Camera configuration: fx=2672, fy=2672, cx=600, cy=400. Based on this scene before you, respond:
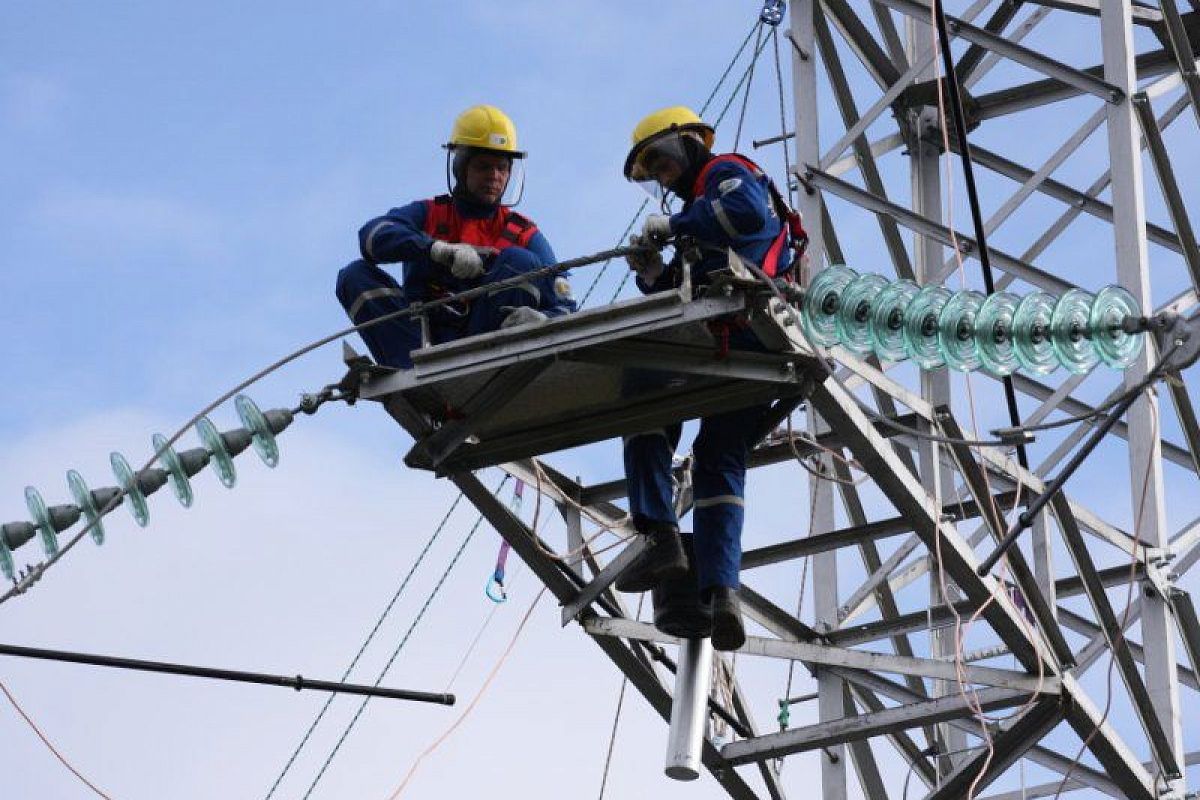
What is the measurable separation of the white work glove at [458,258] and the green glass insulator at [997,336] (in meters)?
2.36

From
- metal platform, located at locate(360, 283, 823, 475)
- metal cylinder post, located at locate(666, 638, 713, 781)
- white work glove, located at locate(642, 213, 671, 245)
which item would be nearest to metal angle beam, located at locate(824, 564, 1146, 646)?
metal cylinder post, located at locate(666, 638, 713, 781)

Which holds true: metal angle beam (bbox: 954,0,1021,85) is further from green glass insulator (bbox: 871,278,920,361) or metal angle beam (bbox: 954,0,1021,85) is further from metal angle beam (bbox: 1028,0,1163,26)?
green glass insulator (bbox: 871,278,920,361)

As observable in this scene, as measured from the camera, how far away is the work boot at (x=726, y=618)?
11688 millimetres

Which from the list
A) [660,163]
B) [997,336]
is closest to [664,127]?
[660,163]

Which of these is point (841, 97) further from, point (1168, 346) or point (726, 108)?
point (1168, 346)

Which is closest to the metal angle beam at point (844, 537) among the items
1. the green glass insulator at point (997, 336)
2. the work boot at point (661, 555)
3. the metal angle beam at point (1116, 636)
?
the metal angle beam at point (1116, 636)

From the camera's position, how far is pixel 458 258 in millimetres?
11836

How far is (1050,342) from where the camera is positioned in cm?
1059

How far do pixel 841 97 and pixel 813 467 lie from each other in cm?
254

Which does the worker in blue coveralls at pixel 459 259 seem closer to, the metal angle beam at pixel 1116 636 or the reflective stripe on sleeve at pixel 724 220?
the reflective stripe on sleeve at pixel 724 220

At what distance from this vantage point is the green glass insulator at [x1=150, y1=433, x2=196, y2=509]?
1162cm

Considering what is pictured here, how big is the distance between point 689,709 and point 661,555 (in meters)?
0.74

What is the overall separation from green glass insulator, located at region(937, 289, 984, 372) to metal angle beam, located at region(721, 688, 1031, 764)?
2.12 meters

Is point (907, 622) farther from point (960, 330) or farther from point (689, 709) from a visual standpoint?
point (960, 330)
